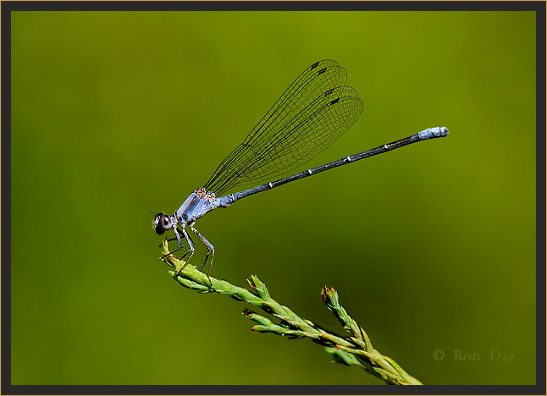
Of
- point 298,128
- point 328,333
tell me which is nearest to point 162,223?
point 298,128

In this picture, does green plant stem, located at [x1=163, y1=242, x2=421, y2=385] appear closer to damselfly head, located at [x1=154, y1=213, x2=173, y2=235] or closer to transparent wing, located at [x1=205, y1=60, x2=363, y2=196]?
damselfly head, located at [x1=154, y1=213, x2=173, y2=235]

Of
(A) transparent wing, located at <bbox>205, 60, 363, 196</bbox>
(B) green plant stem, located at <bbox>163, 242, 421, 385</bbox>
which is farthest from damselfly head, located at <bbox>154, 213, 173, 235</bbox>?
(B) green plant stem, located at <bbox>163, 242, 421, 385</bbox>

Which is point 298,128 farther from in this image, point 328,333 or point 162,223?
point 328,333

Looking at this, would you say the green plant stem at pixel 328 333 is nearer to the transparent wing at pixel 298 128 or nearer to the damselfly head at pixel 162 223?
the damselfly head at pixel 162 223

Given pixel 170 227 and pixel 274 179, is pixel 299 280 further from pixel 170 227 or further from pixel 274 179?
pixel 170 227

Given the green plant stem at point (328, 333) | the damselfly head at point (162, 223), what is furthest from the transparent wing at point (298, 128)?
the green plant stem at point (328, 333)

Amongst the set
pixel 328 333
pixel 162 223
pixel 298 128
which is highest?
pixel 298 128
